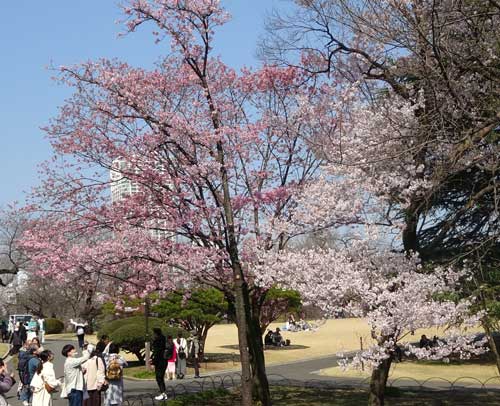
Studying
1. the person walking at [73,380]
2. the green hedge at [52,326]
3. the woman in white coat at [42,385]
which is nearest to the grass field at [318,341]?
the green hedge at [52,326]

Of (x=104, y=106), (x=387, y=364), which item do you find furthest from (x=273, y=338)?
(x=104, y=106)

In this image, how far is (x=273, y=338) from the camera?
124ft

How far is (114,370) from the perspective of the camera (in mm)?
12383

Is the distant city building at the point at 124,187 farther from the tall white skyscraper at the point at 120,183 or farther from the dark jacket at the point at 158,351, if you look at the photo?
the dark jacket at the point at 158,351

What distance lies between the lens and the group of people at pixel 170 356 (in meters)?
15.2

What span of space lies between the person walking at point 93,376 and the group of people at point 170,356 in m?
2.95

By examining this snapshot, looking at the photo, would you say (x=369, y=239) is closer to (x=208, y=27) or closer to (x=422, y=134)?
(x=422, y=134)

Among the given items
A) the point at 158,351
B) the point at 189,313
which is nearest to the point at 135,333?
the point at 189,313

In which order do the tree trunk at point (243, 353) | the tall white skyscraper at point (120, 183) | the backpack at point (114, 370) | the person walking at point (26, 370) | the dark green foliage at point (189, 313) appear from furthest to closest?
the dark green foliage at point (189, 313), the person walking at point (26, 370), the tall white skyscraper at point (120, 183), the backpack at point (114, 370), the tree trunk at point (243, 353)

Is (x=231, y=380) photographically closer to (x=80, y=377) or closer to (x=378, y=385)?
(x=378, y=385)

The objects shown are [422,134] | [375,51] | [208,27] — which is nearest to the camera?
[422,134]

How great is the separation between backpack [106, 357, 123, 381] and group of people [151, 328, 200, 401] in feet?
8.56

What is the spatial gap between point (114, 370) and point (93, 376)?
1.56 ft

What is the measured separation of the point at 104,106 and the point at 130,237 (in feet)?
8.37
